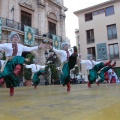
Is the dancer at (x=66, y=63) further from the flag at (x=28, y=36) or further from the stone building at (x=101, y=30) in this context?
the stone building at (x=101, y=30)

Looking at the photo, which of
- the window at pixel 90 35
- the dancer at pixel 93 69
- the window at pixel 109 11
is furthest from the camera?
the window at pixel 90 35

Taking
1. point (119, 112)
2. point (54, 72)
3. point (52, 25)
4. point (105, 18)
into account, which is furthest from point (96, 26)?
point (119, 112)

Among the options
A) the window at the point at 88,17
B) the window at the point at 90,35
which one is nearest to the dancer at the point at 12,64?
the window at the point at 90,35

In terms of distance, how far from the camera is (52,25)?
20.8 metres

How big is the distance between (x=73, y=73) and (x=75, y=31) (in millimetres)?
19115

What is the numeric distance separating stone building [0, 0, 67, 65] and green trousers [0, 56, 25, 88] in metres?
11.1

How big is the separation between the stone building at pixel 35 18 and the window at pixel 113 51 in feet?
20.1

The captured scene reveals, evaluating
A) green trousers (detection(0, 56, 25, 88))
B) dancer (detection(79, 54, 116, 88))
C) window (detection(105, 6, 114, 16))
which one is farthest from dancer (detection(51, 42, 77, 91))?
window (detection(105, 6, 114, 16))

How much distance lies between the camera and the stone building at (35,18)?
15.8m

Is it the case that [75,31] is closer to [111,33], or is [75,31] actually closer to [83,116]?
[111,33]

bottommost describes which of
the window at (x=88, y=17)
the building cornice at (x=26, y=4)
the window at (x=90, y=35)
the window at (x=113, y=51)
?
the window at (x=113, y=51)

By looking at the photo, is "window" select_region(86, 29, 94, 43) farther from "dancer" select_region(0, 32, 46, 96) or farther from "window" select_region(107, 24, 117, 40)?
"dancer" select_region(0, 32, 46, 96)

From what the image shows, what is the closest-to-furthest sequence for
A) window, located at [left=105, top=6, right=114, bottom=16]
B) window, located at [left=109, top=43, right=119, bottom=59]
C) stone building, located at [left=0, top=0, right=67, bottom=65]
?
stone building, located at [left=0, top=0, right=67, bottom=65]
window, located at [left=109, top=43, right=119, bottom=59]
window, located at [left=105, top=6, right=114, bottom=16]

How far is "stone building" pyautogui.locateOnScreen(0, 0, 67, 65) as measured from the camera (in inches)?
621
